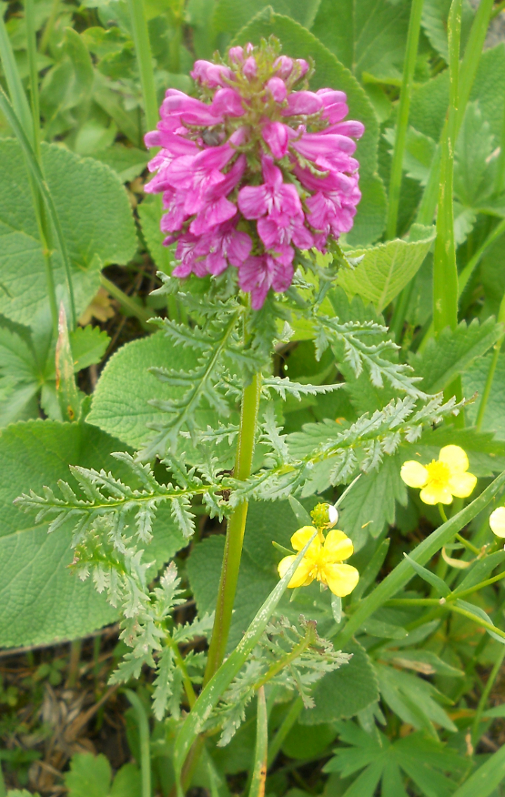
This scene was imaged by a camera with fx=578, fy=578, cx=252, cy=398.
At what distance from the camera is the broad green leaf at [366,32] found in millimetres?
1891

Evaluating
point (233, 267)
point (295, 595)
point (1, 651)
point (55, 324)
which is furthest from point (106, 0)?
point (1, 651)

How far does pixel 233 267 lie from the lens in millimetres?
713

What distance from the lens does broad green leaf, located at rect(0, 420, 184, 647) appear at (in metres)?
1.35

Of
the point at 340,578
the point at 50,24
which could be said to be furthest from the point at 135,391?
the point at 50,24

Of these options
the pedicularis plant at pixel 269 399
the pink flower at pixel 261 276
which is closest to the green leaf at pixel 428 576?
the pedicularis plant at pixel 269 399

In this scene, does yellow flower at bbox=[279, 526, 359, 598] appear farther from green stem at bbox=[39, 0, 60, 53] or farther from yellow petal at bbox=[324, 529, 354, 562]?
green stem at bbox=[39, 0, 60, 53]

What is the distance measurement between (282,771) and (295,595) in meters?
0.78

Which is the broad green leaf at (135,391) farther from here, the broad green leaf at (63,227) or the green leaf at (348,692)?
the green leaf at (348,692)

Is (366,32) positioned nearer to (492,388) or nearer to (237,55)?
(492,388)

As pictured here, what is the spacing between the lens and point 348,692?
1286mm

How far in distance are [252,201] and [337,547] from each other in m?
0.60

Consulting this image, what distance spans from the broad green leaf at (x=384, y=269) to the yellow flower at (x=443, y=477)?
42 cm

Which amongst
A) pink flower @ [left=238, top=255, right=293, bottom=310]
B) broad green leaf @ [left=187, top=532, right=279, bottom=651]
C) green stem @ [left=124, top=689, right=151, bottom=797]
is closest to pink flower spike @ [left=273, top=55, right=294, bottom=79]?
pink flower @ [left=238, top=255, right=293, bottom=310]

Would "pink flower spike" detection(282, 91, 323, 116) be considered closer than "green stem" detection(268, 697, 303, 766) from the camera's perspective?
Yes
